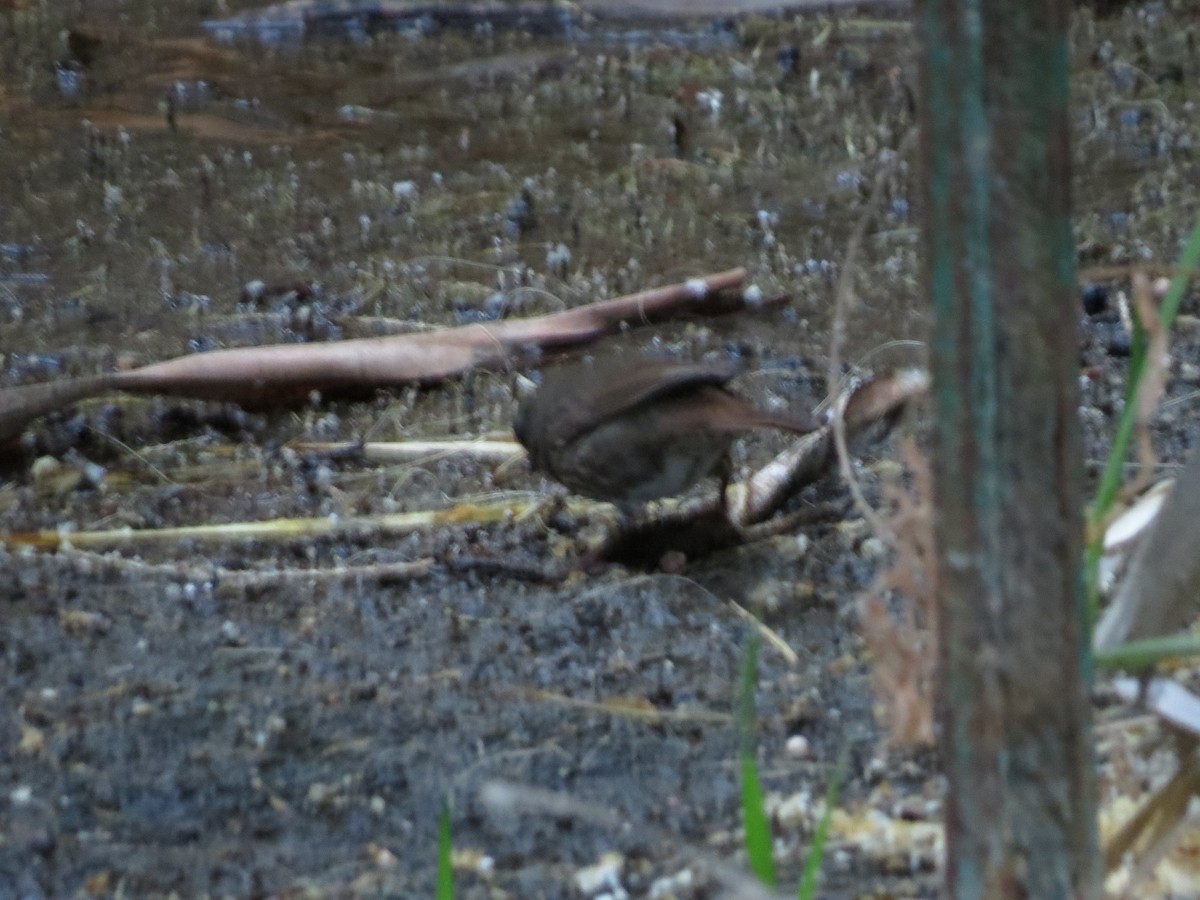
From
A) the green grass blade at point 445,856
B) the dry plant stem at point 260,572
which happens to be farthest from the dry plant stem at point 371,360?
the green grass blade at point 445,856

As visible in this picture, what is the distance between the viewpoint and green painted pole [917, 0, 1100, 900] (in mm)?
1182

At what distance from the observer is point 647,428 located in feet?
11.4

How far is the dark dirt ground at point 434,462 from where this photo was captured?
2.38m

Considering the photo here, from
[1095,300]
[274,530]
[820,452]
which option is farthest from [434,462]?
[1095,300]

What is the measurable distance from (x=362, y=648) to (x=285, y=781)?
1.76ft

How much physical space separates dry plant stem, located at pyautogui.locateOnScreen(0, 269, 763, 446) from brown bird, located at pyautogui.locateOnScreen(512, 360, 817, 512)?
43.9 inches

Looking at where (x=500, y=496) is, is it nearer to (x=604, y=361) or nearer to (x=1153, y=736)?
(x=604, y=361)

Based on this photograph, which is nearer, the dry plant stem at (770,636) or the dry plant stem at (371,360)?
the dry plant stem at (770,636)

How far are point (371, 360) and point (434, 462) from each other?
57 cm

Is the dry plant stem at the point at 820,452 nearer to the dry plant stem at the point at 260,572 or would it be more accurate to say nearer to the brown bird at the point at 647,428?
the brown bird at the point at 647,428

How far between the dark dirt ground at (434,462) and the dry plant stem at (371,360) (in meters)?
0.09

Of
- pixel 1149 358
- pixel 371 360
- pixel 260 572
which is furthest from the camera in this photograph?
pixel 371 360

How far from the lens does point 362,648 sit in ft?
9.98

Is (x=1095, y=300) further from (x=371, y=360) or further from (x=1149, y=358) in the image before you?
(x=1149, y=358)
